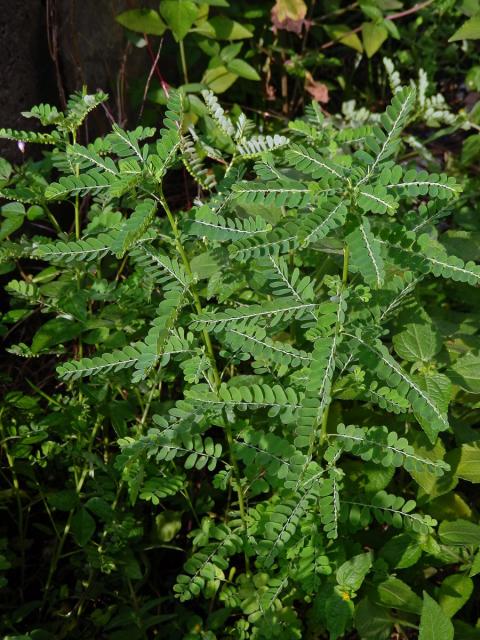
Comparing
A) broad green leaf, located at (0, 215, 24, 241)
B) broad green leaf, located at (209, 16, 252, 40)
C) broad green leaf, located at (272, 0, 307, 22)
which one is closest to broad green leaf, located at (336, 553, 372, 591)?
broad green leaf, located at (0, 215, 24, 241)

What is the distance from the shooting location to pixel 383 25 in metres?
3.12

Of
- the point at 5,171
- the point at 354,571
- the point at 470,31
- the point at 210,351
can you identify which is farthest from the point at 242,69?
the point at 354,571

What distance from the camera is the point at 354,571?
1615 mm

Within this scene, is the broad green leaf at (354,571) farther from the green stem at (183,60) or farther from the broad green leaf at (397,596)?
the green stem at (183,60)

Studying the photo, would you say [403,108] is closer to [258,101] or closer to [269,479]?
[269,479]

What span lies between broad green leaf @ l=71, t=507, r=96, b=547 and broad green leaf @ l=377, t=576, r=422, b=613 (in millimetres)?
687

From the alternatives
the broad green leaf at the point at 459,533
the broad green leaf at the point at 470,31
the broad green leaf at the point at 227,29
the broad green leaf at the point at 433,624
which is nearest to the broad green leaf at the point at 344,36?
the broad green leaf at the point at 227,29

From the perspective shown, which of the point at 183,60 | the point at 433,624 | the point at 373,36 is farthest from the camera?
the point at 373,36

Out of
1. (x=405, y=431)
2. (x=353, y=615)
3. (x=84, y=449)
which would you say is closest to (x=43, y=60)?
(x=84, y=449)

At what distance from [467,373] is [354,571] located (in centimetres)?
54

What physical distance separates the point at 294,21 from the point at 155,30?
59 centimetres

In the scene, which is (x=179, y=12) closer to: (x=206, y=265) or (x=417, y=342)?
(x=206, y=265)

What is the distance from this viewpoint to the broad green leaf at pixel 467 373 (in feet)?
5.78

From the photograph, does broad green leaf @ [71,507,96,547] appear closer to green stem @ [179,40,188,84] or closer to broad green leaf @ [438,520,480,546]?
broad green leaf @ [438,520,480,546]
